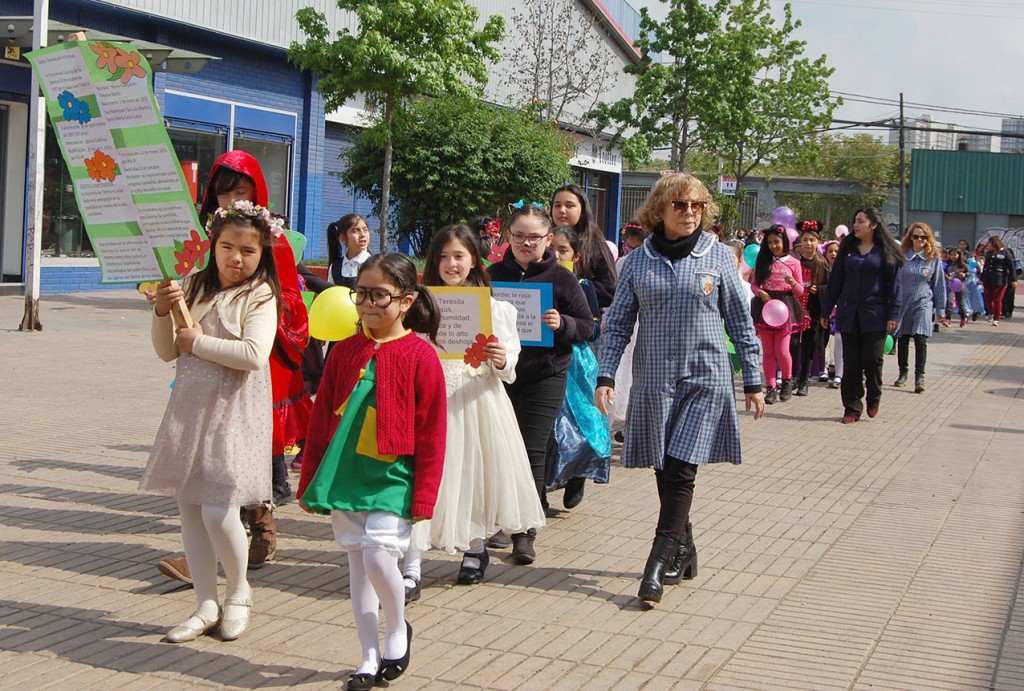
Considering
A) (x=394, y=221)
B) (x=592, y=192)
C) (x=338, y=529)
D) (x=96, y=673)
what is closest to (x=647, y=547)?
(x=338, y=529)

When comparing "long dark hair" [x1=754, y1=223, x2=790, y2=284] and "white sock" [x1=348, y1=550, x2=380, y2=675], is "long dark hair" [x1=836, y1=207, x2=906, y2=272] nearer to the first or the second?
"long dark hair" [x1=754, y1=223, x2=790, y2=284]

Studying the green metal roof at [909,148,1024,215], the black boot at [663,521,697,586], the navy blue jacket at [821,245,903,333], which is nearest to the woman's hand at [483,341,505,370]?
the black boot at [663,521,697,586]

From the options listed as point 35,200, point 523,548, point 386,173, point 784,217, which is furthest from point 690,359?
point 386,173

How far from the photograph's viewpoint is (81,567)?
583 cm

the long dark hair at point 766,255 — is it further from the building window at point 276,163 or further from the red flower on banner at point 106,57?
the building window at point 276,163

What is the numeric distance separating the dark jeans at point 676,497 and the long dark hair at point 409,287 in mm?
1427

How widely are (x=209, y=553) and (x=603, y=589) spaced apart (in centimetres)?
190

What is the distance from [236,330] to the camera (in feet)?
16.1

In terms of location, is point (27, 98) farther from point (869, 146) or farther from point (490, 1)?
point (869, 146)

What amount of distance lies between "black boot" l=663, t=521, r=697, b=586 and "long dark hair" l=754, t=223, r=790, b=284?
25.4 ft

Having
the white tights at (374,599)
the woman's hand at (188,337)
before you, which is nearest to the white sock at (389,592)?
the white tights at (374,599)

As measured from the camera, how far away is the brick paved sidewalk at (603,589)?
4.68 meters

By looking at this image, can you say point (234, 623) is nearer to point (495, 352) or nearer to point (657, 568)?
point (495, 352)

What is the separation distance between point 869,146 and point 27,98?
58.2 metres
